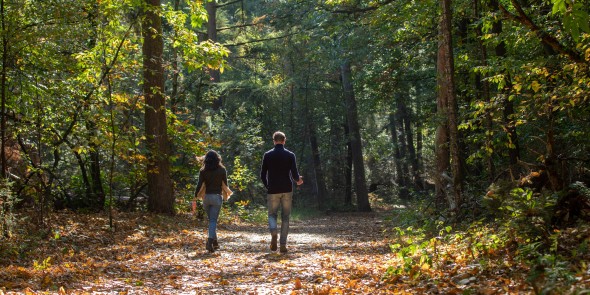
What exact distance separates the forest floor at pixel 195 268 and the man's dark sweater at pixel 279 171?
1221 millimetres

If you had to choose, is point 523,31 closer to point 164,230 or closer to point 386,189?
point 164,230

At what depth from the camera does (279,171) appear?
10.4 metres

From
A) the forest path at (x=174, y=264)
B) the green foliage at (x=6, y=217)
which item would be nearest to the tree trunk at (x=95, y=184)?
the forest path at (x=174, y=264)

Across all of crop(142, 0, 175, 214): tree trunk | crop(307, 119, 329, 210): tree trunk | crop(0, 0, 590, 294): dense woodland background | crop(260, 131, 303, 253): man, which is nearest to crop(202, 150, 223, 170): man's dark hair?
crop(260, 131, 303, 253): man

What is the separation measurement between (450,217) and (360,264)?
3441 millimetres

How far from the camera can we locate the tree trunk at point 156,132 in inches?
593

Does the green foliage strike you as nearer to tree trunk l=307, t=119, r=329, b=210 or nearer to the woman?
the woman

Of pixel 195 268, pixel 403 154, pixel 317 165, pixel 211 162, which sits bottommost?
pixel 195 268

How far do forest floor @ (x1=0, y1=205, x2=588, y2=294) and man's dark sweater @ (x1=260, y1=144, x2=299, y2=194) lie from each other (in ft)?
4.01

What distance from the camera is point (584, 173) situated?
27.7ft

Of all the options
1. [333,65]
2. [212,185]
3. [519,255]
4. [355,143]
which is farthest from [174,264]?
[355,143]

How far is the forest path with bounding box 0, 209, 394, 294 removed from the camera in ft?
22.6

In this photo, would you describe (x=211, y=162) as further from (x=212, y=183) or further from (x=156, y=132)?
(x=156, y=132)

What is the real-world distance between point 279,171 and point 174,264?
2.53m
